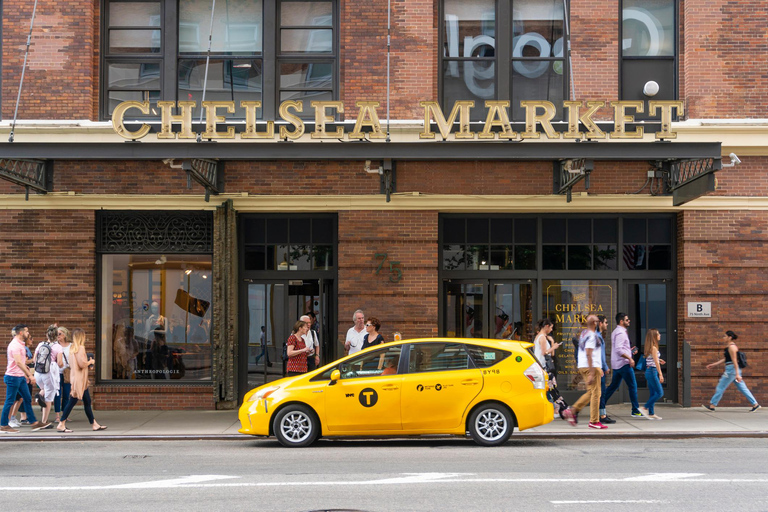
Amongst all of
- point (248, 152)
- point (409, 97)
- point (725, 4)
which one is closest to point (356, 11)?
point (409, 97)

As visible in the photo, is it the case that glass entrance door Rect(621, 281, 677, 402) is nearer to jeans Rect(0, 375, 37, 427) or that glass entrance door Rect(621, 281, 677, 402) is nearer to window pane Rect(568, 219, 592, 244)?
window pane Rect(568, 219, 592, 244)

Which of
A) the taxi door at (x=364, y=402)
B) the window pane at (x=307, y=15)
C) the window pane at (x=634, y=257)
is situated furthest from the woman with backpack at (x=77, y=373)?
the window pane at (x=634, y=257)

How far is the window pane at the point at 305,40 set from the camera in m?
16.7

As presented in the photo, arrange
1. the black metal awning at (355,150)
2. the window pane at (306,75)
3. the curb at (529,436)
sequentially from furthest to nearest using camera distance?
the window pane at (306,75)
the black metal awning at (355,150)
the curb at (529,436)

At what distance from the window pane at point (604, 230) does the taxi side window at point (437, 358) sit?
5.85 m

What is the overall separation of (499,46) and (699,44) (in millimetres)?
3666

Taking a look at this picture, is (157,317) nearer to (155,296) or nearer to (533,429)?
(155,296)

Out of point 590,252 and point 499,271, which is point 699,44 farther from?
point 499,271

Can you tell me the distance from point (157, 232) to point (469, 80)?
6.60m

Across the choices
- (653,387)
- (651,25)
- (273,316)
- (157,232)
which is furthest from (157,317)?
(651,25)

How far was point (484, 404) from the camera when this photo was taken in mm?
→ 11594

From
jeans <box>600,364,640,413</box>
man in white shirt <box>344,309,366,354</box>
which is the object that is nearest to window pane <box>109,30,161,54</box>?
man in white shirt <box>344,309,366,354</box>

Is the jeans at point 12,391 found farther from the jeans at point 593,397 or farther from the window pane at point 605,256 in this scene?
the window pane at point 605,256

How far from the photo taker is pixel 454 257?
54.5ft
